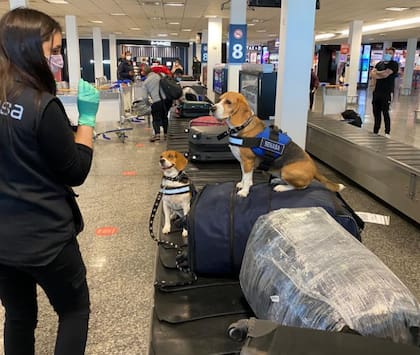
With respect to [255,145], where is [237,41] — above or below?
above

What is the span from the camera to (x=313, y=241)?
1503 millimetres

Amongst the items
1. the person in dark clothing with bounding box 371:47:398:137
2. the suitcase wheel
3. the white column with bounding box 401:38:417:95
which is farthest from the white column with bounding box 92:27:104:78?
the suitcase wheel

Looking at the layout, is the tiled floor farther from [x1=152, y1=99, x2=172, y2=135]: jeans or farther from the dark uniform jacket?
[x1=152, y1=99, x2=172, y2=135]: jeans

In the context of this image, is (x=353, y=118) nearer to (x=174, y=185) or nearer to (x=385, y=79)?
(x=385, y=79)

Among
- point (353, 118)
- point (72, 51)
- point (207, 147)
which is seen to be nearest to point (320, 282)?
point (207, 147)

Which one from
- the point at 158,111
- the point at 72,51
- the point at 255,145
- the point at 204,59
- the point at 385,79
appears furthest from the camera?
the point at 204,59

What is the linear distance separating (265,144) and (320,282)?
4.04ft

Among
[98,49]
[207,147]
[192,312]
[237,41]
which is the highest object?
[98,49]

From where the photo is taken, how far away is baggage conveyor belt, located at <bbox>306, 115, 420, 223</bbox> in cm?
405

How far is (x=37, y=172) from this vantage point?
1.36 meters

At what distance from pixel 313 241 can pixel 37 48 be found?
3.64 feet

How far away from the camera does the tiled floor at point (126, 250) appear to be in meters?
2.30

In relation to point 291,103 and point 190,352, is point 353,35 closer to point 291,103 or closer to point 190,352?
point 291,103

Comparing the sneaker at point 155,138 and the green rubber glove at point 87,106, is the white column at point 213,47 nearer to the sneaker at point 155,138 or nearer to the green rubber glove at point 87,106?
the sneaker at point 155,138
